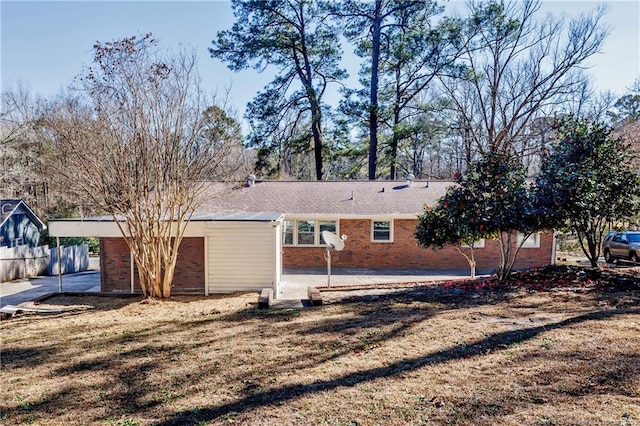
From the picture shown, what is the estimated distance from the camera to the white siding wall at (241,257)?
1133 cm

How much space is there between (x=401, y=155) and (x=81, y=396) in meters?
28.5

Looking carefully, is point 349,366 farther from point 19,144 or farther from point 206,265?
point 19,144

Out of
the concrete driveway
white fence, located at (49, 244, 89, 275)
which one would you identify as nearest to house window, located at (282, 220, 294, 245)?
the concrete driveway

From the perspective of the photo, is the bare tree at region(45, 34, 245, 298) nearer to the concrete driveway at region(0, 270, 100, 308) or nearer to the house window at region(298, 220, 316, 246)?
the concrete driveway at region(0, 270, 100, 308)

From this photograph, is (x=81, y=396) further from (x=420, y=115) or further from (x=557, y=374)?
(x=420, y=115)

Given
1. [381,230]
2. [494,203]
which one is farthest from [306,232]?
[494,203]

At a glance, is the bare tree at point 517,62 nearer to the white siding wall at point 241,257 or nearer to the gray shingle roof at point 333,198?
the gray shingle roof at point 333,198

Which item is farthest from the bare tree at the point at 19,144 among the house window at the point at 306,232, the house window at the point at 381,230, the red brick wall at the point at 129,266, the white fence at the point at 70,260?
the house window at the point at 381,230

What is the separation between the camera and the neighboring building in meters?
18.0

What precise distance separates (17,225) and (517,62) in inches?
1081

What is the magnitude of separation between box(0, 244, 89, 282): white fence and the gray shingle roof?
7.22 meters

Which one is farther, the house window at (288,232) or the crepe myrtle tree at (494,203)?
the house window at (288,232)

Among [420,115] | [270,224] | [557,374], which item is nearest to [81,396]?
[557,374]

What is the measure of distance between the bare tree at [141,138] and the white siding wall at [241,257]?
4.54 feet
